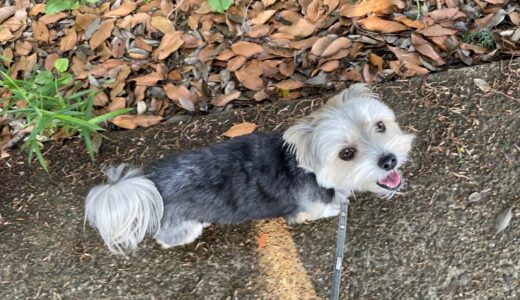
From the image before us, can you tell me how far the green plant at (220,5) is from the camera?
3930mm

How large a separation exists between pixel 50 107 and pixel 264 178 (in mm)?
1800

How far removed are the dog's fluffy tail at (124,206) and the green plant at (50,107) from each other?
79cm

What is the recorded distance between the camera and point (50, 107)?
3.73m

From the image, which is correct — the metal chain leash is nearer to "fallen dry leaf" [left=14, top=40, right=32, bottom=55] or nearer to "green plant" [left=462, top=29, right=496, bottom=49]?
"green plant" [left=462, top=29, right=496, bottom=49]

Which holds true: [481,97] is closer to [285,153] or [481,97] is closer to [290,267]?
[285,153]

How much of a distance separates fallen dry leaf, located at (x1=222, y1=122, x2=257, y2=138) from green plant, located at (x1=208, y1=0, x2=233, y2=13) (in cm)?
94

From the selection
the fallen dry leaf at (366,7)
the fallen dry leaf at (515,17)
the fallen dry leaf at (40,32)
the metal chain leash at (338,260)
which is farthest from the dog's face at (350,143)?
the fallen dry leaf at (40,32)

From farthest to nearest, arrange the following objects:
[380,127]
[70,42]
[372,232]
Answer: [70,42]
[372,232]
[380,127]

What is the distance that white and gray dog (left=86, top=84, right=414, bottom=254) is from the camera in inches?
104

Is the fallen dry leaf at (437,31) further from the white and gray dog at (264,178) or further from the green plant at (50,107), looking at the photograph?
the green plant at (50,107)

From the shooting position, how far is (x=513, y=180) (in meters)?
3.35

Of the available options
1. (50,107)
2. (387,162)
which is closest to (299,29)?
(387,162)

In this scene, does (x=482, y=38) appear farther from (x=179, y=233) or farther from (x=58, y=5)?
(x=58, y=5)

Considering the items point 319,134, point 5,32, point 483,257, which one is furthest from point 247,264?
point 5,32
